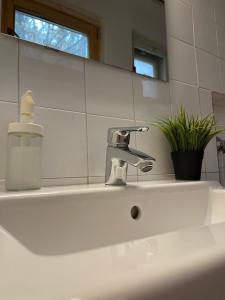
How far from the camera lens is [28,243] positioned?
42 centimetres

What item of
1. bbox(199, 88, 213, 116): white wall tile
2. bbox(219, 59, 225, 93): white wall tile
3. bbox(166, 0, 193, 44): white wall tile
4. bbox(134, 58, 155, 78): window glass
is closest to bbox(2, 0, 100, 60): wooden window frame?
bbox(134, 58, 155, 78): window glass

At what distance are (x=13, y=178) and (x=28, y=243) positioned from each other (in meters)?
0.15

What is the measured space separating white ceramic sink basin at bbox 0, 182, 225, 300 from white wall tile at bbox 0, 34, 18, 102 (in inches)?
12.0

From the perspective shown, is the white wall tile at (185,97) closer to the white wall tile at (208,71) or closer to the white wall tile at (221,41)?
the white wall tile at (208,71)

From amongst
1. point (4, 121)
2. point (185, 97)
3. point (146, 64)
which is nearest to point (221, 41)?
point (185, 97)

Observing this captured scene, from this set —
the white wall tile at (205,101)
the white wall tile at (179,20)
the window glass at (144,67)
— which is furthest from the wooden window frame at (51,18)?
the white wall tile at (205,101)

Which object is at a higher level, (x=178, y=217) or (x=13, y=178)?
(x=13, y=178)

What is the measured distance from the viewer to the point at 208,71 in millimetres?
1168

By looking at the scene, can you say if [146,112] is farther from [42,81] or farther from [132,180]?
[42,81]

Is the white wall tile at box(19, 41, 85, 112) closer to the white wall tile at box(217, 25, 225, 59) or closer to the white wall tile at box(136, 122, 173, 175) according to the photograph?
the white wall tile at box(136, 122, 173, 175)

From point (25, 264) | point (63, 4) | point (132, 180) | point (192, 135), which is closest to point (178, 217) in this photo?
point (132, 180)

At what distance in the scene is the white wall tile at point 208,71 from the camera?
113cm

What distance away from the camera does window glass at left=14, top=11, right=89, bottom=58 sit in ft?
2.21

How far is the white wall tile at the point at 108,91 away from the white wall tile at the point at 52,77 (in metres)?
0.03
